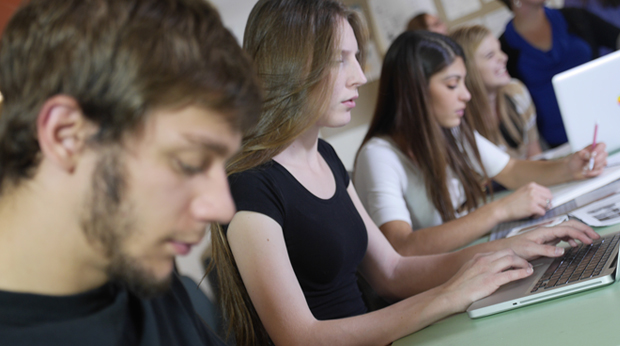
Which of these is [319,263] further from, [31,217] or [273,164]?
[31,217]

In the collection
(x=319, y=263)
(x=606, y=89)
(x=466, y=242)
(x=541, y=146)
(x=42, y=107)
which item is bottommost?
(x=541, y=146)

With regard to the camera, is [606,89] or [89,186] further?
[606,89]

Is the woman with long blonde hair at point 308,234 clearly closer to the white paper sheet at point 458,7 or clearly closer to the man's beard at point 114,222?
the man's beard at point 114,222

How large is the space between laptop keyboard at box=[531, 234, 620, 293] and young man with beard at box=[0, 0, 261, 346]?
1.79 feet

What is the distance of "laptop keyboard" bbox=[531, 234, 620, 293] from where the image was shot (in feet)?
2.66

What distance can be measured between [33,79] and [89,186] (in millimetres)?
114

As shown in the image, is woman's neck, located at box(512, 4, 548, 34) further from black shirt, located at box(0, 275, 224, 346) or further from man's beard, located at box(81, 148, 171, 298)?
man's beard, located at box(81, 148, 171, 298)

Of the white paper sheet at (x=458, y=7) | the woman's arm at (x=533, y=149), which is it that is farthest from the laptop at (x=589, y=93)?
the white paper sheet at (x=458, y=7)

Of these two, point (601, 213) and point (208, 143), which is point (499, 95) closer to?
point (601, 213)

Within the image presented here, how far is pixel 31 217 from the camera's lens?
53cm

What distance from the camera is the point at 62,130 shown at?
0.50 m

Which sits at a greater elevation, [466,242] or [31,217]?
[31,217]

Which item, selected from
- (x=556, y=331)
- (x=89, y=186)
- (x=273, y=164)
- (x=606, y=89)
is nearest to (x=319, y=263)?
(x=273, y=164)

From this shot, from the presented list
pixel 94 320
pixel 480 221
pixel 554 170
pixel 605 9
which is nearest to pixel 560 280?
pixel 480 221
